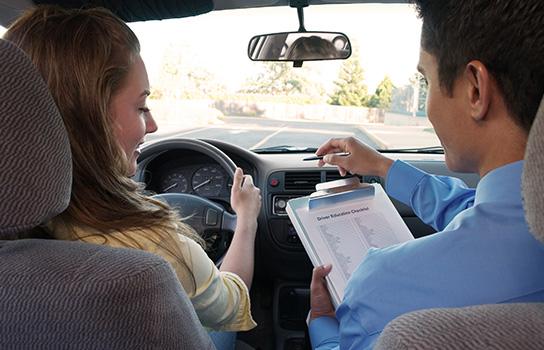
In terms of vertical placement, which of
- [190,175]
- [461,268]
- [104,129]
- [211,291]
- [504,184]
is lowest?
[190,175]

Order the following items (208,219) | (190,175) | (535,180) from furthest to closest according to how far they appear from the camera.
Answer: (190,175) < (208,219) < (535,180)

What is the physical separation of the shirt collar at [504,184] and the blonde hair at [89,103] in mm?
740

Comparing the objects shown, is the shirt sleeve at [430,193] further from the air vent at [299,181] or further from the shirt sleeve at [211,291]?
the air vent at [299,181]

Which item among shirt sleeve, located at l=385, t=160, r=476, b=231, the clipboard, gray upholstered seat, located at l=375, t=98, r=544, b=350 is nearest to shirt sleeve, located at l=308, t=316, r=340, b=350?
the clipboard

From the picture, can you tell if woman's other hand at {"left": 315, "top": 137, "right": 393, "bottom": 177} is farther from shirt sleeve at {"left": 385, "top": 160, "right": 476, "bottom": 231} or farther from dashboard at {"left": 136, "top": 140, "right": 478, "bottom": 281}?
dashboard at {"left": 136, "top": 140, "right": 478, "bottom": 281}

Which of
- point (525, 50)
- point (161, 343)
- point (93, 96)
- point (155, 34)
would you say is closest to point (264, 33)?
point (155, 34)

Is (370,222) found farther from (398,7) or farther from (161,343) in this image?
(398,7)

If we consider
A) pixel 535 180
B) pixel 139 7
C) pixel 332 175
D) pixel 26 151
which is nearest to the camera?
pixel 535 180

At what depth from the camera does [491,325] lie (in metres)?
0.64

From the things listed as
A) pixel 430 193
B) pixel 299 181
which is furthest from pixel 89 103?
pixel 299 181

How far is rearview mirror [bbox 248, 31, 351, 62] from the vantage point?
2754 millimetres

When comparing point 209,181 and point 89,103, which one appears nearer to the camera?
point 89,103

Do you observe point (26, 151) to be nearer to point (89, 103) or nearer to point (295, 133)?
point (89, 103)

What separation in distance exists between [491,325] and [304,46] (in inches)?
90.6
